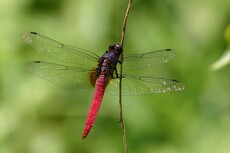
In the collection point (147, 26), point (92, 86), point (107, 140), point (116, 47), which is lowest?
point (107, 140)

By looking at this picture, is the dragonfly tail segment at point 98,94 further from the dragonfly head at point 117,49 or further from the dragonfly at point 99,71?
the dragonfly head at point 117,49

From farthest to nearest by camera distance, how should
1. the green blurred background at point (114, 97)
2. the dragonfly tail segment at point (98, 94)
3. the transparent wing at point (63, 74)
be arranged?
the green blurred background at point (114, 97), the transparent wing at point (63, 74), the dragonfly tail segment at point (98, 94)

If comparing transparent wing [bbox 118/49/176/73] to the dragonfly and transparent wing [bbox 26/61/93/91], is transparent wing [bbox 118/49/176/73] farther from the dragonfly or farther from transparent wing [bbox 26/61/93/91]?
transparent wing [bbox 26/61/93/91]

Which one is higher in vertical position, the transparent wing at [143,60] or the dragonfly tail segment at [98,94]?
the transparent wing at [143,60]

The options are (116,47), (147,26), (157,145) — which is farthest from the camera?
(147,26)

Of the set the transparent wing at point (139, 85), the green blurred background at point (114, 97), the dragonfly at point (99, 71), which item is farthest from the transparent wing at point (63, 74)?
the green blurred background at point (114, 97)

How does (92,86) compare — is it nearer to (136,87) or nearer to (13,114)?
(136,87)

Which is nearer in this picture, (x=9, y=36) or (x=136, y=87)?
(x=136, y=87)

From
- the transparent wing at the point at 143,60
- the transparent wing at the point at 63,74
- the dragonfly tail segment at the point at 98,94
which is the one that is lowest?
the dragonfly tail segment at the point at 98,94

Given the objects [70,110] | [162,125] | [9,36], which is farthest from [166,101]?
[9,36]
